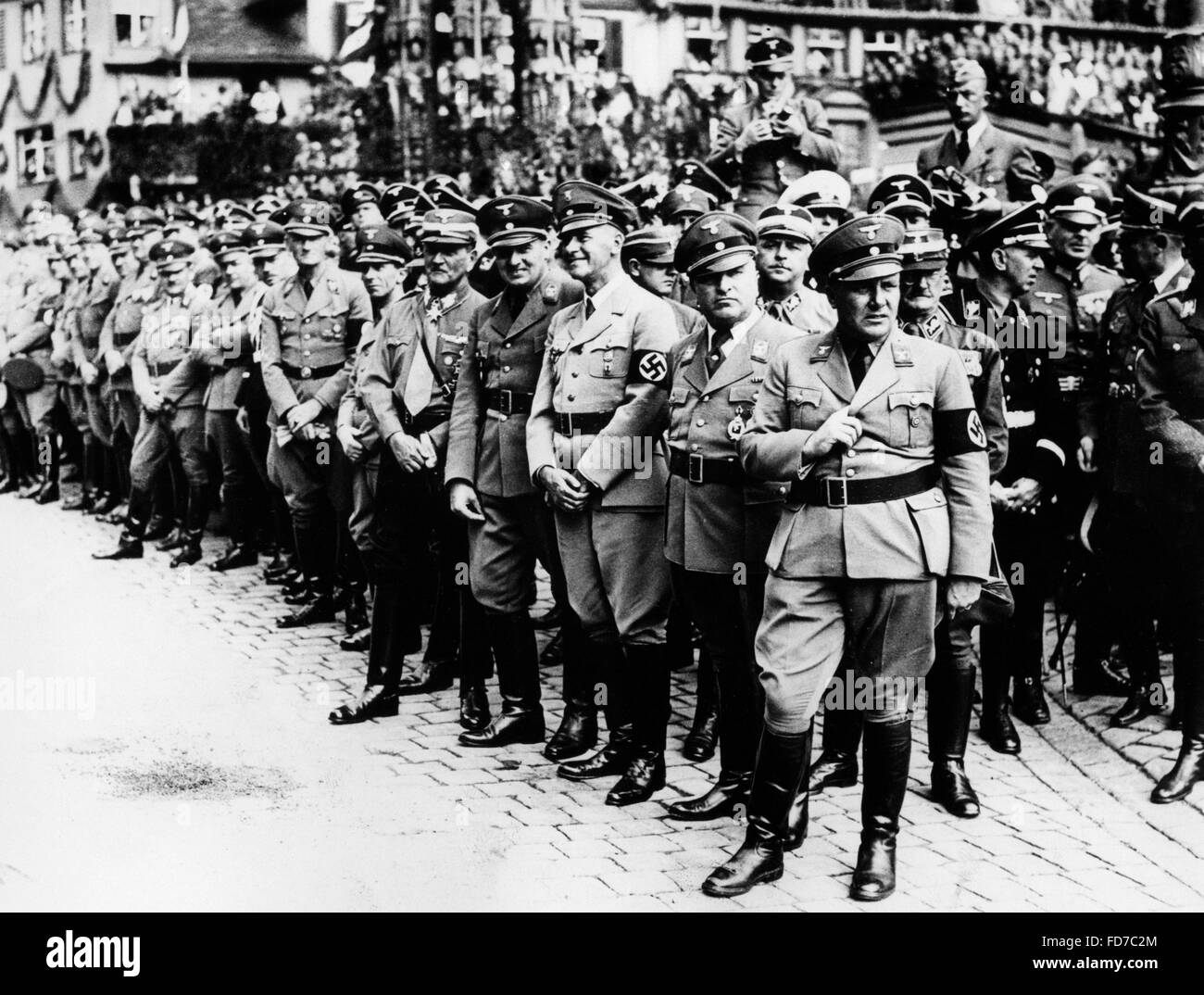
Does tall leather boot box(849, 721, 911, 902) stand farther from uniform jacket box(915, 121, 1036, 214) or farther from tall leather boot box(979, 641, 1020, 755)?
uniform jacket box(915, 121, 1036, 214)

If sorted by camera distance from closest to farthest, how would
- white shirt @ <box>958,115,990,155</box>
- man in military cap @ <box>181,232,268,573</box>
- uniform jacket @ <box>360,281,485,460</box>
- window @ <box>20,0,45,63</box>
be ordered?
uniform jacket @ <box>360,281,485,460</box> < white shirt @ <box>958,115,990,155</box> < window @ <box>20,0,45,63</box> < man in military cap @ <box>181,232,268,573</box>

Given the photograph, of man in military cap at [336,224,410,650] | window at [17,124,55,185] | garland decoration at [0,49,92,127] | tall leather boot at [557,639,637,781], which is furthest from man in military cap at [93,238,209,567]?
tall leather boot at [557,639,637,781]

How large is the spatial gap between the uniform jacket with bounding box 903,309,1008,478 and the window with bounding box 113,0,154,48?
7.90 meters

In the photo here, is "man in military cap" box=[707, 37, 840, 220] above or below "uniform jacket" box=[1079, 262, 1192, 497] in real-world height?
above

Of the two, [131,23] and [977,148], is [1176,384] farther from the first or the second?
[131,23]

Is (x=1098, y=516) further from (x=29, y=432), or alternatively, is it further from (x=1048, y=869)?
(x=29, y=432)

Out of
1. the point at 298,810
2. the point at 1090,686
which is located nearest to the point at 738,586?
the point at 298,810

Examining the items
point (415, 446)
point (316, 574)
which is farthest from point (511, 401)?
point (316, 574)

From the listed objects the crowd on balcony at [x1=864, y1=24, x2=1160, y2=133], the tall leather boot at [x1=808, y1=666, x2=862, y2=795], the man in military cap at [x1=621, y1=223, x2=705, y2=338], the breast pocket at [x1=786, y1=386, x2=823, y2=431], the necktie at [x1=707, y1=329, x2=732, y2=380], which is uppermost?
the crowd on balcony at [x1=864, y1=24, x2=1160, y2=133]

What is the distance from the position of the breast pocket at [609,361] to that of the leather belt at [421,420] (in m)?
1.45

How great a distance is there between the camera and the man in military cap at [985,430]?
6.33 metres

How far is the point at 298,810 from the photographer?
648 cm

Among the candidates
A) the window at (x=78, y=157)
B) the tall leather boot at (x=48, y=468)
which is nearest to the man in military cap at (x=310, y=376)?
the tall leather boot at (x=48, y=468)

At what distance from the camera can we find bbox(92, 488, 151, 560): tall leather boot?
39.9 feet
